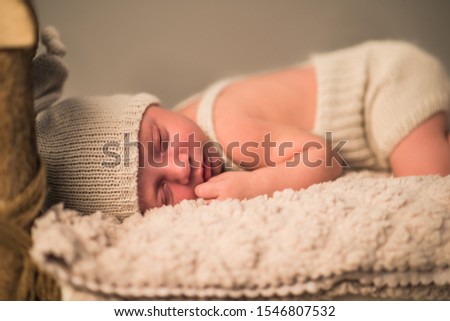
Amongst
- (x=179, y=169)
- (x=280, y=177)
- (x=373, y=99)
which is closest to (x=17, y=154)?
(x=179, y=169)

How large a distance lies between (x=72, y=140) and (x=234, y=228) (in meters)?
0.40

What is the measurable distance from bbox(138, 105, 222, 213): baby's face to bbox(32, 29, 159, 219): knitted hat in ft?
0.10

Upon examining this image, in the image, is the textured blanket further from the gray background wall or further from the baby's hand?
the gray background wall

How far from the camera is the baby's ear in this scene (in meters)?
0.86

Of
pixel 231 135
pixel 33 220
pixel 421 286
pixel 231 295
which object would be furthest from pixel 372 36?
pixel 33 220

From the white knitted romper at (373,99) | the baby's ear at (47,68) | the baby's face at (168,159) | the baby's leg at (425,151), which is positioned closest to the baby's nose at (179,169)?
the baby's face at (168,159)

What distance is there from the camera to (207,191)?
2.76 feet

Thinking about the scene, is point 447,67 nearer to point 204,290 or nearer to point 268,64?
point 268,64

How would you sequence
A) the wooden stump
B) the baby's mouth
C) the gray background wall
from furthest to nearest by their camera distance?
the gray background wall, the baby's mouth, the wooden stump

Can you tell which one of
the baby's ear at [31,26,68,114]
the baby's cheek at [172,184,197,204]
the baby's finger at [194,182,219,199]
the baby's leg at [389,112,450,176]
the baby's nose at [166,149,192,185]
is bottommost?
the baby's cheek at [172,184,197,204]

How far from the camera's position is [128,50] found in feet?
3.73

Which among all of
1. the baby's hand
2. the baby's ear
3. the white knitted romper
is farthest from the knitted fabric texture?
the baby's ear

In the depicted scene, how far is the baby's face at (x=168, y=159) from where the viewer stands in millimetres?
837

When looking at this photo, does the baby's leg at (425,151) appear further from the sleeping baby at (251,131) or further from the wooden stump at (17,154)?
the wooden stump at (17,154)
